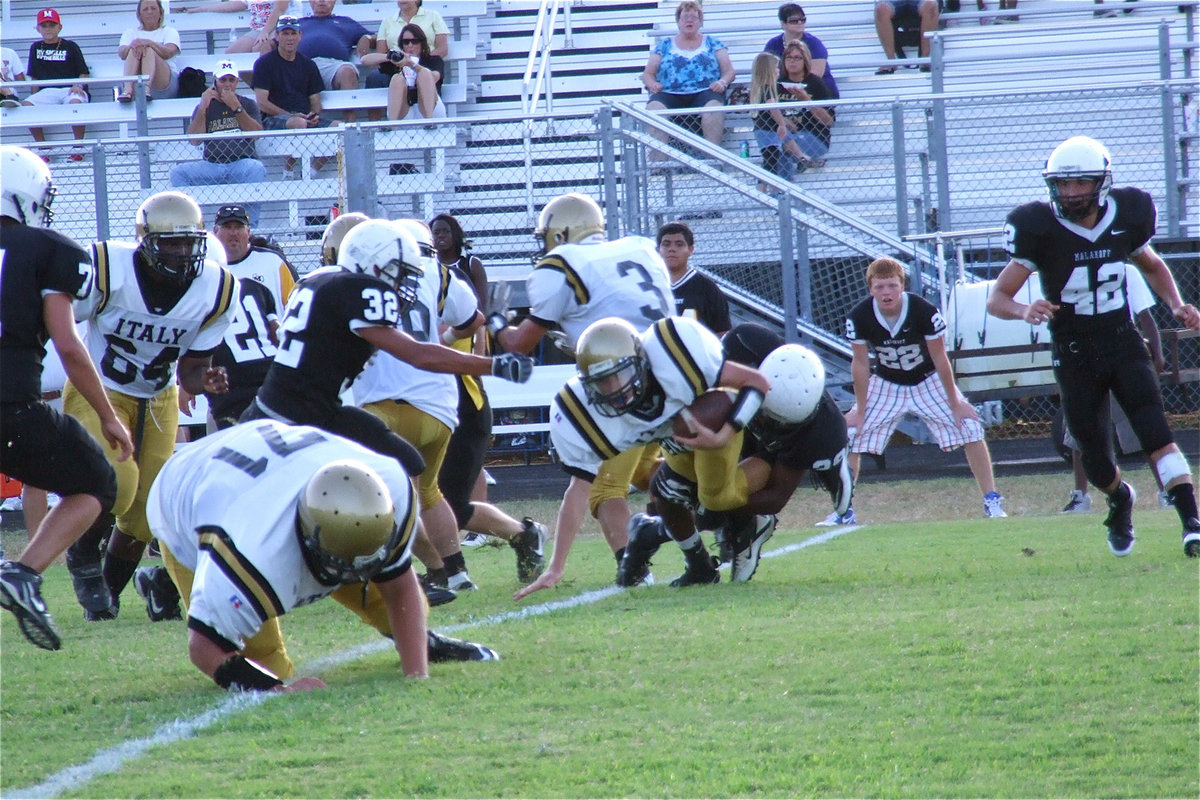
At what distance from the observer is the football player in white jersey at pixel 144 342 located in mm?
5598

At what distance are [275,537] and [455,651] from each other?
33.3 inches

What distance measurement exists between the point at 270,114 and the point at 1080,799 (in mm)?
11484

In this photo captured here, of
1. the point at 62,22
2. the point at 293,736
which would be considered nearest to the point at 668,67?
the point at 62,22

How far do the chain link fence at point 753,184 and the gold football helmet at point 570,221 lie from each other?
427 centimetres

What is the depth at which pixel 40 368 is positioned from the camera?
4789 millimetres

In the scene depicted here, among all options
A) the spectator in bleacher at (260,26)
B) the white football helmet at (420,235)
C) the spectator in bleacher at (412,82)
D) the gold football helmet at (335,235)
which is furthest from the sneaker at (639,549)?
the spectator in bleacher at (260,26)

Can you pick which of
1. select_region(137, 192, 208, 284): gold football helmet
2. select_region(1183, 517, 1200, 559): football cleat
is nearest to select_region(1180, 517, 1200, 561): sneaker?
select_region(1183, 517, 1200, 559): football cleat

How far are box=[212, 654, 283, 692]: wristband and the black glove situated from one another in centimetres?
131

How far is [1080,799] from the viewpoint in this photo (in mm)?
2711

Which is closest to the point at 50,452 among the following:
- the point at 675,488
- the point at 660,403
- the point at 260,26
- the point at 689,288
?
the point at 660,403

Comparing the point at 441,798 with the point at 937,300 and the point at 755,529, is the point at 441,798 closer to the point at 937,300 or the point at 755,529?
the point at 755,529

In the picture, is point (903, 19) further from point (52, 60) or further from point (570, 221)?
point (570, 221)

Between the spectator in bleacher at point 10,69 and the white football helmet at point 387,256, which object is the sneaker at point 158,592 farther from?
the spectator in bleacher at point 10,69

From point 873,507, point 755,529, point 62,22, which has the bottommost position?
point 873,507
